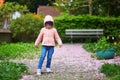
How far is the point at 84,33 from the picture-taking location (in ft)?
88.5

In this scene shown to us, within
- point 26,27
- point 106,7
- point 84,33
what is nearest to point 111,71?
point 84,33

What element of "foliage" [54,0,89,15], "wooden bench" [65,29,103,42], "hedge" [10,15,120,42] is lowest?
"wooden bench" [65,29,103,42]

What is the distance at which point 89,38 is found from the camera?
27.1m

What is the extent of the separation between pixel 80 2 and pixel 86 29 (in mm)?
6048

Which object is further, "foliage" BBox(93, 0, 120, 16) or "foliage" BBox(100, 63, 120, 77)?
"foliage" BBox(93, 0, 120, 16)

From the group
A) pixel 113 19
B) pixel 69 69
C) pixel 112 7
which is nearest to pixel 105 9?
pixel 112 7

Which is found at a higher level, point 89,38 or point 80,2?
point 80,2

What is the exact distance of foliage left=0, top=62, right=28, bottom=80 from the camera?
33.7 ft

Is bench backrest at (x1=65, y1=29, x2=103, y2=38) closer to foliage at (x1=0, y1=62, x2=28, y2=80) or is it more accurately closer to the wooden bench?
the wooden bench

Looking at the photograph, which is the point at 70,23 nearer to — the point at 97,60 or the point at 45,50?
the point at 97,60

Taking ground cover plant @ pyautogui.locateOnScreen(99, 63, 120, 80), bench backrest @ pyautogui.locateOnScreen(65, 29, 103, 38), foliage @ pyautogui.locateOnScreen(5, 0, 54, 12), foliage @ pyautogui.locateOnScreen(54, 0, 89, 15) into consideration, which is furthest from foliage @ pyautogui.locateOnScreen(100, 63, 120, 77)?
foliage @ pyautogui.locateOnScreen(5, 0, 54, 12)

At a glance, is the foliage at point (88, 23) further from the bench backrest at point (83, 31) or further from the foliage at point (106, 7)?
the foliage at point (106, 7)

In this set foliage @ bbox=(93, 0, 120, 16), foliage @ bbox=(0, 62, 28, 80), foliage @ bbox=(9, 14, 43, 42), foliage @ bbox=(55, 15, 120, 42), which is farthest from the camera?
foliage @ bbox=(93, 0, 120, 16)

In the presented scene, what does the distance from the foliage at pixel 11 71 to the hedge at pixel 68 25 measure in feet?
48.0
